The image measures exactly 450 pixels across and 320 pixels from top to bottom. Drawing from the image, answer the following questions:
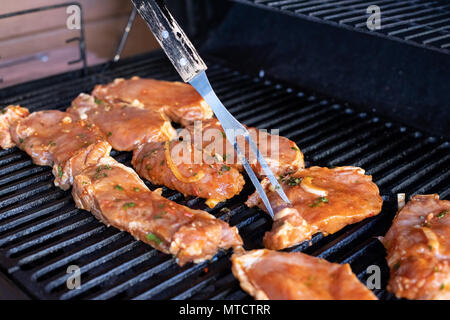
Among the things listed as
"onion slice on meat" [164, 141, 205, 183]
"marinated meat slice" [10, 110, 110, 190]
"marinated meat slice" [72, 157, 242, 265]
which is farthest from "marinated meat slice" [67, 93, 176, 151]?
"marinated meat slice" [72, 157, 242, 265]

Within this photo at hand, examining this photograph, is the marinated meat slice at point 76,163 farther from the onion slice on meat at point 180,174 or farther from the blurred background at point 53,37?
the blurred background at point 53,37

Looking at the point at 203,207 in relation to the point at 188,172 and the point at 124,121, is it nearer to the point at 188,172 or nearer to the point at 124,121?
the point at 188,172

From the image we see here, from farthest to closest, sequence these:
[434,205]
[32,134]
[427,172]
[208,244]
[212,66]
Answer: [212,66], [32,134], [427,172], [434,205], [208,244]

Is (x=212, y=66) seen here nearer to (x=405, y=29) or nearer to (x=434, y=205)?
(x=405, y=29)

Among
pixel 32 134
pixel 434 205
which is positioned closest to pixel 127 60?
pixel 32 134

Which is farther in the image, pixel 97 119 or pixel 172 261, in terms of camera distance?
pixel 97 119

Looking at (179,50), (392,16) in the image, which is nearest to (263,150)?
(179,50)

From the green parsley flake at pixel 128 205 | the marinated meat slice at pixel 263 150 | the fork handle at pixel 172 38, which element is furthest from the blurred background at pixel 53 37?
the green parsley flake at pixel 128 205
